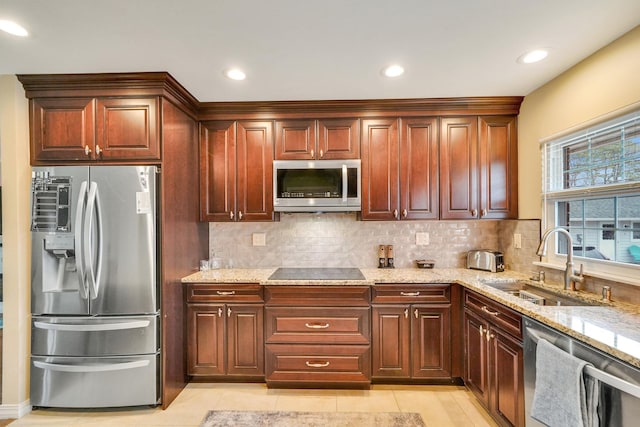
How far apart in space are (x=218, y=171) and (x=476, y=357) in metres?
2.67

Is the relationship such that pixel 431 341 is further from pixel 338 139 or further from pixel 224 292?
pixel 338 139

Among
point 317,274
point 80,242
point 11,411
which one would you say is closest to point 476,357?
point 317,274

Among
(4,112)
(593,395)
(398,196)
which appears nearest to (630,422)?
(593,395)

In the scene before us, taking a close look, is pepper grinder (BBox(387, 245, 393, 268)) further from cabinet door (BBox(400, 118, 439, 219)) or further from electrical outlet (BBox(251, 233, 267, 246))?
electrical outlet (BBox(251, 233, 267, 246))

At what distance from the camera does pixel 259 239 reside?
309 centimetres

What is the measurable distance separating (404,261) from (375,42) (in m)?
2.07

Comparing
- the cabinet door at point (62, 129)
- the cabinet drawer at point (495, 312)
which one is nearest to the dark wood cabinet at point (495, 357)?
the cabinet drawer at point (495, 312)

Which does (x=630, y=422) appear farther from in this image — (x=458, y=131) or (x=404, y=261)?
(x=458, y=131)

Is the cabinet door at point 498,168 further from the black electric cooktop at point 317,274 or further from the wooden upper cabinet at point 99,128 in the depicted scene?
the wooden upper cabinet at point 99,128

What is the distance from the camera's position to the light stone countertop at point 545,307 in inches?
49.1

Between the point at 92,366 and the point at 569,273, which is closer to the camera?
the point at 569,273

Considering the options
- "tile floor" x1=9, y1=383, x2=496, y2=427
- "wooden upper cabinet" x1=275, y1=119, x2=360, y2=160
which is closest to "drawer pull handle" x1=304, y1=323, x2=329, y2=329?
"tile floor" x1=9, y1=383, x2=496, y2=427

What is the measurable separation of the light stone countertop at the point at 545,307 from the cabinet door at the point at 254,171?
588 millimetres

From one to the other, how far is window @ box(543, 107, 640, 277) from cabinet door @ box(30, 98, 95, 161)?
357 centimetres
